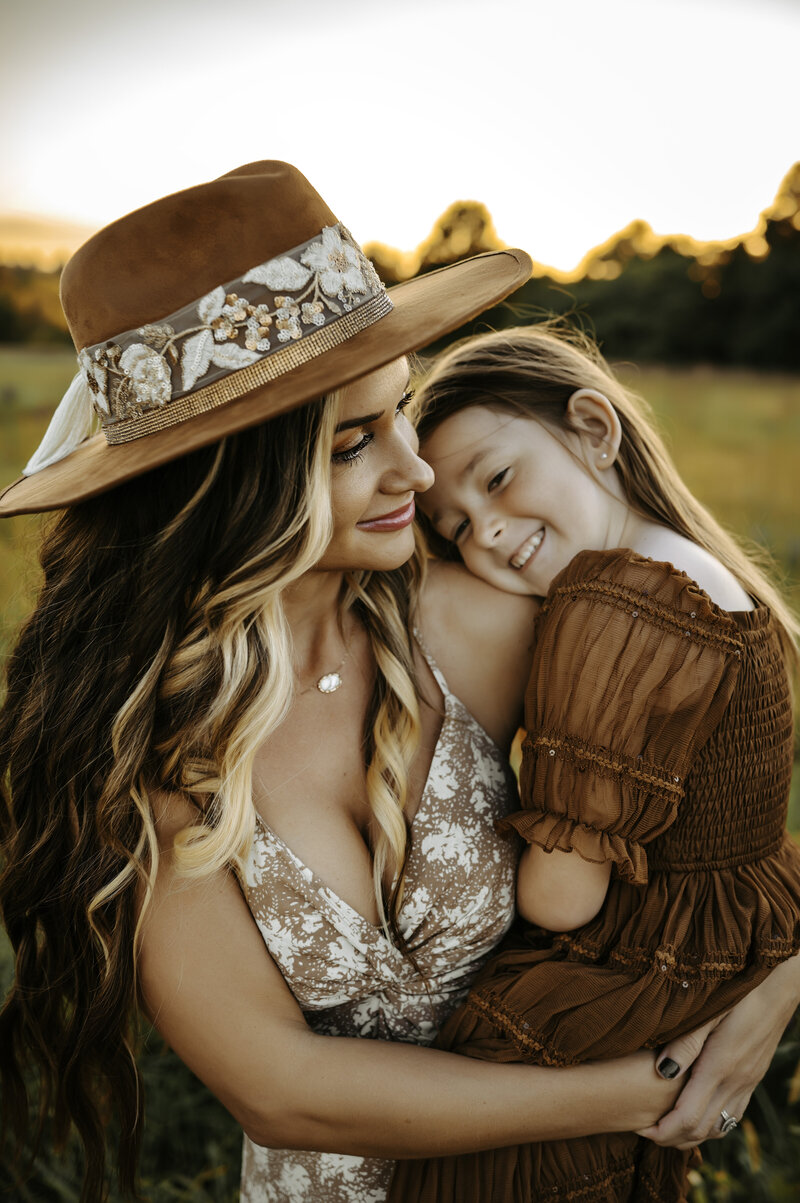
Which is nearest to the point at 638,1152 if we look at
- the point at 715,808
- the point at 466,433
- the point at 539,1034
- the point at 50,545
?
the point at 539,1034

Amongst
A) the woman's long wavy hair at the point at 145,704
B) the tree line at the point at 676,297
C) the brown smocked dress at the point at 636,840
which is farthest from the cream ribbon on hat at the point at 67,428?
the tree line at the point at 676,297

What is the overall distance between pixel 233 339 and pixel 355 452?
0.92 ft

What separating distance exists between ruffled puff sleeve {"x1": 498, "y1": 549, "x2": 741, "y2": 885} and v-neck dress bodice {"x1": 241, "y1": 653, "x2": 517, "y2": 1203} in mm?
253

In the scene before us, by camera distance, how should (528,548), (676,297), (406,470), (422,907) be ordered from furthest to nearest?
(676,297), (528,548), (422,907), (406,470)

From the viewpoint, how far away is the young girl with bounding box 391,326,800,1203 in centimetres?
134

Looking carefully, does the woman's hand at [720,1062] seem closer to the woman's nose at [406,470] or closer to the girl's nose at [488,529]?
the girl's nose at [488,529]

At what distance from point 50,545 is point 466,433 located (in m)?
0.89

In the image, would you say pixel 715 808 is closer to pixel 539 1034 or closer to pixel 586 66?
pixel 539 1034

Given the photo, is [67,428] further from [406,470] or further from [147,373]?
[406,470]

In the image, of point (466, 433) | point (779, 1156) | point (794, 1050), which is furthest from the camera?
point (794, 1050)

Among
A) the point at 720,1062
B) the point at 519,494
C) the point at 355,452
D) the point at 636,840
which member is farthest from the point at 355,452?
the point at 720,1062

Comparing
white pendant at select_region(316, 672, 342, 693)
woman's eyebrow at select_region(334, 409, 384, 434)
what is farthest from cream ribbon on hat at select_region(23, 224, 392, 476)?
white pendant at select_region(316, 672, 342, 693)

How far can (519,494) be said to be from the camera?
1.73 m

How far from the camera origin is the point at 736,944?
144 cm
